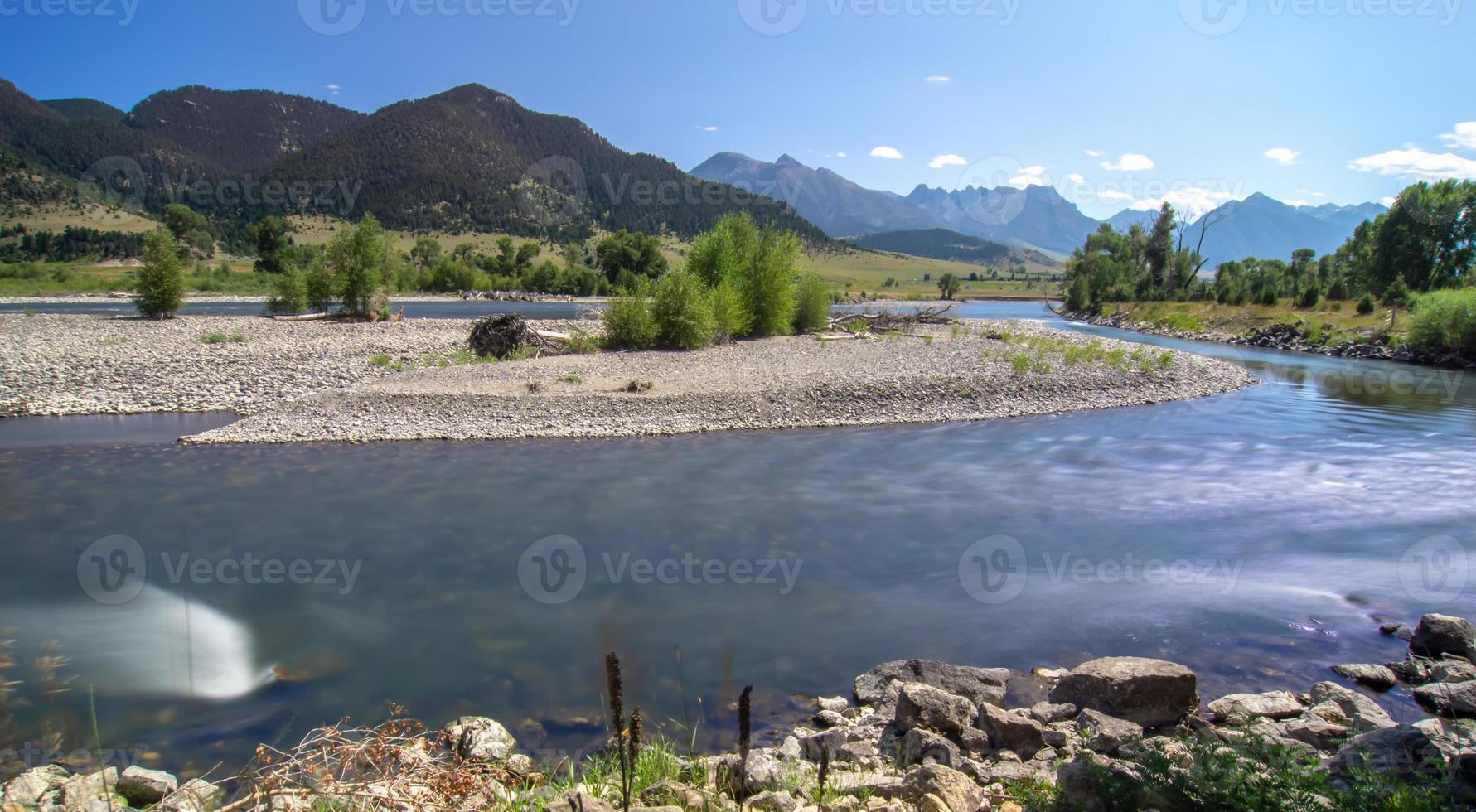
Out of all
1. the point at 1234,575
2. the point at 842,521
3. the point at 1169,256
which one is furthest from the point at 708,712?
the point at 1169,256

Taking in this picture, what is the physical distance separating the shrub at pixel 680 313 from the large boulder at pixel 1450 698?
24.1m

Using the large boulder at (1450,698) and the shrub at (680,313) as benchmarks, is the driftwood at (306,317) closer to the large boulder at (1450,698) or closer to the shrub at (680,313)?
the shrub at (680,313)

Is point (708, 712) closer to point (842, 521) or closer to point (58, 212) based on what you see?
point (842, 521)

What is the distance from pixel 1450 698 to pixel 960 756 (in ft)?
14.0

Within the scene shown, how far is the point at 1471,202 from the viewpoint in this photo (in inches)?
1900

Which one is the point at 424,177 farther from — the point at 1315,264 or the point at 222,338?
the point at 1315,264

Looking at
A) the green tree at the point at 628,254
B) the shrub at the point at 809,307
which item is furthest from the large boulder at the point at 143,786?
the green tree at the point at 628,254

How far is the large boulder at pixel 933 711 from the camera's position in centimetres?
544

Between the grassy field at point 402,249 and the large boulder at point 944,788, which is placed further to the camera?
the grassy field at point 402,249

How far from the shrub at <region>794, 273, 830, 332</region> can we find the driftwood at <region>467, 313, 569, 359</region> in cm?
1343

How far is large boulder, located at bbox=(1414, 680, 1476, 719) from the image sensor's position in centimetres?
594

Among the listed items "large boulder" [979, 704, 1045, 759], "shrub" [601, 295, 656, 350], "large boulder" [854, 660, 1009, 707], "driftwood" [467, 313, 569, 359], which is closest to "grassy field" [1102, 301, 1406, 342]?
"shrub" [601, 295, 656, 350]

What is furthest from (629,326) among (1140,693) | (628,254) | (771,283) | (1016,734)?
(628,254)

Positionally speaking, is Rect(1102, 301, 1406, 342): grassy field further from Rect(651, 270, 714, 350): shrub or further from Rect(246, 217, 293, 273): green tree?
Rect(246, 217, 293, 273): green tree
